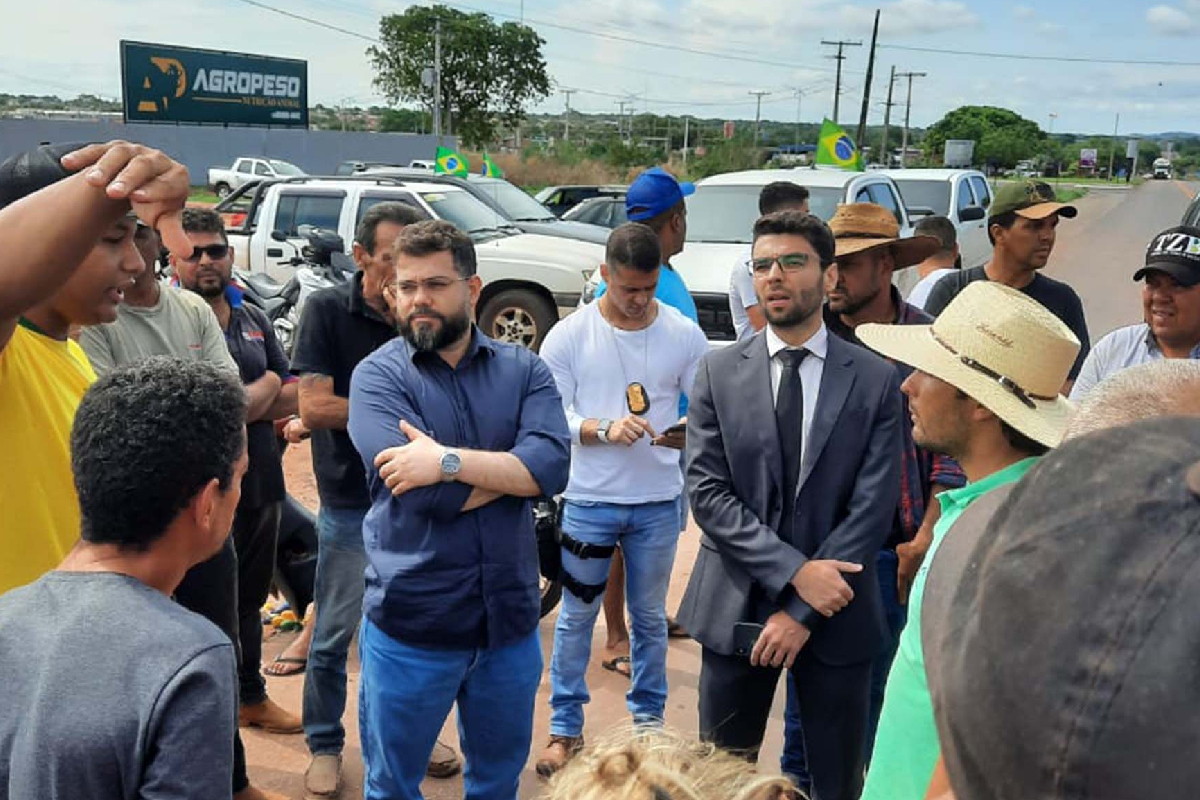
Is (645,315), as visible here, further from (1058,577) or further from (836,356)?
(1058,577)

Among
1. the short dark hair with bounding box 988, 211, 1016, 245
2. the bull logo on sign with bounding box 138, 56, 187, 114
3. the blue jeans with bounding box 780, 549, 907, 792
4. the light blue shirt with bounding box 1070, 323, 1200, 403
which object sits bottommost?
the blue jeans with bounding box 780, 549, 907, 792

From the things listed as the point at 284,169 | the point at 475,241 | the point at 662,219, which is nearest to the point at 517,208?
the point at 475,241

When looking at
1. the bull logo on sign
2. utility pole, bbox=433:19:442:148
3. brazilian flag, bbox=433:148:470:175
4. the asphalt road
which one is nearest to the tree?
utility pole, bbox=433:19:442:148

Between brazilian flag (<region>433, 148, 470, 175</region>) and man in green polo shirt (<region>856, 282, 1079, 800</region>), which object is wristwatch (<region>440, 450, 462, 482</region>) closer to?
man in green polo shirt (<region>856, 282, 1079, 800</region>)

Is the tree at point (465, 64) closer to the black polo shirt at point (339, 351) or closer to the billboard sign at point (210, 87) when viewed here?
the billboard sign at point (210, 87)

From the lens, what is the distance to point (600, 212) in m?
18.2

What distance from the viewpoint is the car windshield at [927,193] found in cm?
1398

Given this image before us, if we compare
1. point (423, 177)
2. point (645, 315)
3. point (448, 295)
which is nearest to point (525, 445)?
point (448, 295)

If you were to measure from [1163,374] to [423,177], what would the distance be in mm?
12136

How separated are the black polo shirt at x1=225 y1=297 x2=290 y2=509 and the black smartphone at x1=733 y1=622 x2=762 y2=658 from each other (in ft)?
6.83

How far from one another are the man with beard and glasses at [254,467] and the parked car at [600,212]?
1354 cm

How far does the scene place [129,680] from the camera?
155 cm

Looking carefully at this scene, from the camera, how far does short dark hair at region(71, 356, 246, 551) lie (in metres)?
1.67

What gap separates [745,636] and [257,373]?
7.75 ft
